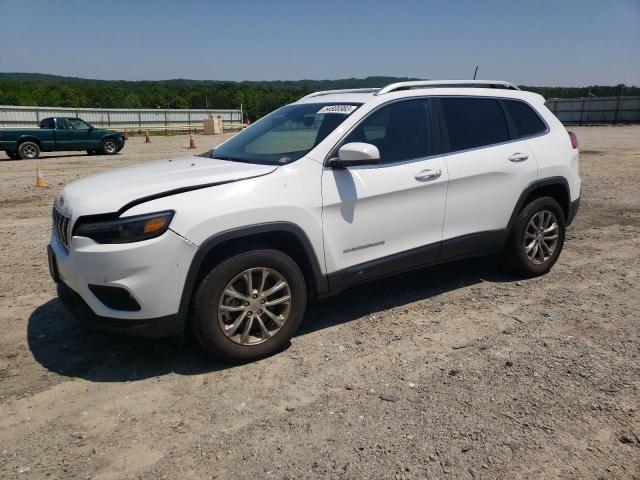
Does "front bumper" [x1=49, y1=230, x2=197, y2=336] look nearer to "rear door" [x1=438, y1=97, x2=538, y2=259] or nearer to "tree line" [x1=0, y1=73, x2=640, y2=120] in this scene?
"rear door" [x1=438, y1=97, x2=538, y2=259]

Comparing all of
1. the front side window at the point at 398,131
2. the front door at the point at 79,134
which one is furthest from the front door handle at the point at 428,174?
the front door at the point at 79,134

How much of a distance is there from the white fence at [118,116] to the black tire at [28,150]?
14.6 m

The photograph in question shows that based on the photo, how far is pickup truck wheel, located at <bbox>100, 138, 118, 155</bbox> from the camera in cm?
2130

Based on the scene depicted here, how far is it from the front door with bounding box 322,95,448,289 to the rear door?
17cm

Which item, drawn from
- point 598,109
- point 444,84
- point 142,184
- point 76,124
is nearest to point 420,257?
point 444,84

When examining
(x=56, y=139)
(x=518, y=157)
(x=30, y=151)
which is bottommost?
(x=30, y=151)

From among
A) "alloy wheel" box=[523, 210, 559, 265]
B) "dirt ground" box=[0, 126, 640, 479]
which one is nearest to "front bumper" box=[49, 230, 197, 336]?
"dirt ground" box=[0, 126, 640, 479]

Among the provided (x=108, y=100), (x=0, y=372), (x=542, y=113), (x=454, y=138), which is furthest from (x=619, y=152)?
(x=108, y=100)

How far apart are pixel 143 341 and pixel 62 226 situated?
3.49ft

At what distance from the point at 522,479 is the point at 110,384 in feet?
8.24

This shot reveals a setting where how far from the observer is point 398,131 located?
14.0ft

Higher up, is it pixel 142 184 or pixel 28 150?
pixel 142 184

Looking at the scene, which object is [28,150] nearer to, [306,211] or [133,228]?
[133,228]

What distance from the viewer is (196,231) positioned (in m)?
3.27
